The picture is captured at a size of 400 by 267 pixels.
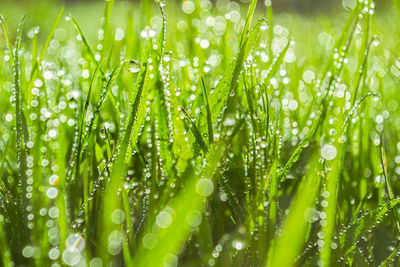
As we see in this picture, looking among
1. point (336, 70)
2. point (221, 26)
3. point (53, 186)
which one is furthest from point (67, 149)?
point (221, 26)

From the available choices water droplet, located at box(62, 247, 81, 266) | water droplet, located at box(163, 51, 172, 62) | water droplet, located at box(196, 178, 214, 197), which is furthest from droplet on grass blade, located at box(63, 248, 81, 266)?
water droplet, located at box(163, 51, 172, 62)

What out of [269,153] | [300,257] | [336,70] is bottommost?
[300,257]

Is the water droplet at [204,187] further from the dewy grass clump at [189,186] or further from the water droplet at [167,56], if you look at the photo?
the water droplet at [167,56]

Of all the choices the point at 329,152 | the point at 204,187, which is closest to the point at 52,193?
the point at 204,187

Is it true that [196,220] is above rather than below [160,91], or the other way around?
below

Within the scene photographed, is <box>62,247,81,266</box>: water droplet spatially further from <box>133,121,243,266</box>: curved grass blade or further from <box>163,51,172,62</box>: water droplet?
<box>163,51,172,62</box>: water droplet

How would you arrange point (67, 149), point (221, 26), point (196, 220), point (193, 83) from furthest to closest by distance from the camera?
point (221, 26), point (193, 83), point (67, 149), point (196, 220)

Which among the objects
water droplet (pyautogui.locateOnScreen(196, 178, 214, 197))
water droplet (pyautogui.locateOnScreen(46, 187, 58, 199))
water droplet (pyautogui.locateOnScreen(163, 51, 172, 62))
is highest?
water droplet (pyautogui.locateOnScreen(163, 51, 172, 62))

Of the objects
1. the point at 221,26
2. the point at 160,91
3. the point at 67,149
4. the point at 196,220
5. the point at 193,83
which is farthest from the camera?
the point at 221,26

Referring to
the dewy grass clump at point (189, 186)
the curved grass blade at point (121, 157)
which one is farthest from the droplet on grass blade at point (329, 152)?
the curved grass blade at point (121, 157)

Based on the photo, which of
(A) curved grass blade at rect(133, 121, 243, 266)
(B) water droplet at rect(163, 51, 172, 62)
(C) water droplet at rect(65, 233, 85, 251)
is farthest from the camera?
(B) water droplet at rect(163, 51, 172, 62)

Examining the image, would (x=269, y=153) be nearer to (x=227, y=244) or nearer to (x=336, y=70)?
(x=227, y=244)
